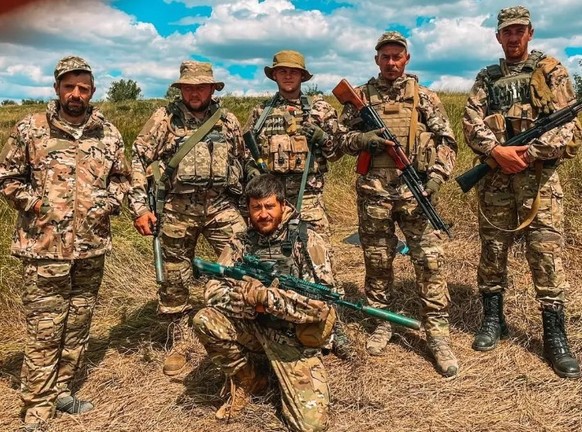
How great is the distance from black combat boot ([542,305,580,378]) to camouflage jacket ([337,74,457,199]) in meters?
1.37

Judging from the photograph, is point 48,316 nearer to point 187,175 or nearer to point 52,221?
point 52,221

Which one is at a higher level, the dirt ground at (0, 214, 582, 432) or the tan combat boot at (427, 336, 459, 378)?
the tan combat boot at (427, 336, 459, 378)

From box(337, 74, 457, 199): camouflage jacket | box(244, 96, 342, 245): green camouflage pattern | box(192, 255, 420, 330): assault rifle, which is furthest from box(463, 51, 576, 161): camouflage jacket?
box(192, 255, 420, 330): assault rifle

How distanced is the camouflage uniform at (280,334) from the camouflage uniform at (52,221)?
0.94m

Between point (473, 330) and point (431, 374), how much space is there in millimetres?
964

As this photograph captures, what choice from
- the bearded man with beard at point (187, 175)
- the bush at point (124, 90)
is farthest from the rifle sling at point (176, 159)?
the bush at point (124, 90)

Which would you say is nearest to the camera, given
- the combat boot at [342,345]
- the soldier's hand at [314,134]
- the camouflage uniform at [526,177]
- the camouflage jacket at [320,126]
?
the camouflage uniform at [526,177]

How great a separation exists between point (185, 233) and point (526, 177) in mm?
2811

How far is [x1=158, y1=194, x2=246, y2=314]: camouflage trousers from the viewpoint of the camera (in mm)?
4562

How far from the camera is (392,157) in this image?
4.45 m

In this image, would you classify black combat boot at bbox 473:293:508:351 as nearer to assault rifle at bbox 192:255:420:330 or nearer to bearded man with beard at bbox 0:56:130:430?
assault rifle at bbox 192:255:420:330

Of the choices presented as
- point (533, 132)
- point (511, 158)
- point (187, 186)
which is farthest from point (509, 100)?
point (187, 186)

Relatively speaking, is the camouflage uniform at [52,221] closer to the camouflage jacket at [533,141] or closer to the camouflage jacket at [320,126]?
the camouflage jacket at [320,126]

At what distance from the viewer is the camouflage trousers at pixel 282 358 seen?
11.7ft
